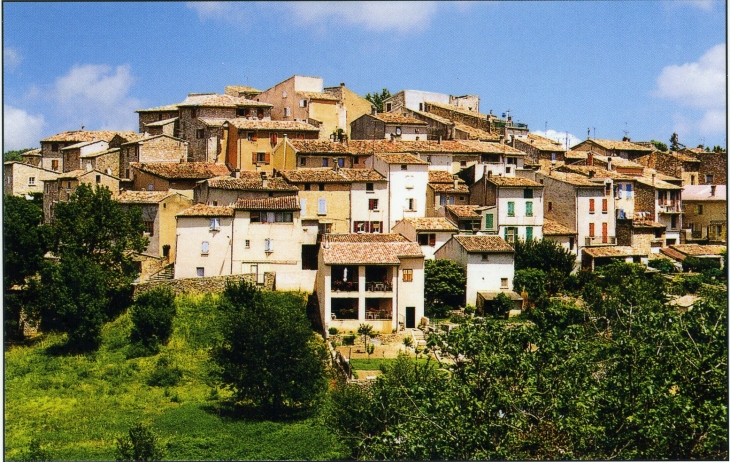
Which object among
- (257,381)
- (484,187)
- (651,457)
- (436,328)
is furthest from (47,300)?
(651,457)

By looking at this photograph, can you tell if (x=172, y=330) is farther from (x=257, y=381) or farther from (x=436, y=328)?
(x=436, y=328)

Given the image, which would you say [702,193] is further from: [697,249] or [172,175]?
[172,175]

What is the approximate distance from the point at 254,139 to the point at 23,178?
14.1 metres

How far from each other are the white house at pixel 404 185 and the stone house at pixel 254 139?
601 cm

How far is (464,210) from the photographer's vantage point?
43344mm

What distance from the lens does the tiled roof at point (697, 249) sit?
46.5 meters

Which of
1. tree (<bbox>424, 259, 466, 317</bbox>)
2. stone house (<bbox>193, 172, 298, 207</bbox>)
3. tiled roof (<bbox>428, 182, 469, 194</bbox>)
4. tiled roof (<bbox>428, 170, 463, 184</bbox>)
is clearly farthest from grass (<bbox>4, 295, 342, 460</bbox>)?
tiled roof (<bbox>428, 170, 463, 184</bbox>)

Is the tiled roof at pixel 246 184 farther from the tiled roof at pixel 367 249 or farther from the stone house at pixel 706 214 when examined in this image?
the stone house at pixel 706 214

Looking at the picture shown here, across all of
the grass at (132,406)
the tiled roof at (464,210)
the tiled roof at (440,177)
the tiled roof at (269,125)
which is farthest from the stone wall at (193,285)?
the tiled roof at (269,125)

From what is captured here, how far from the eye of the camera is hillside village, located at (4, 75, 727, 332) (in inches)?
1507

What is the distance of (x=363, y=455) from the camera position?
22.8 m

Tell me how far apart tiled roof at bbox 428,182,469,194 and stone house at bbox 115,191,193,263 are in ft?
37.9

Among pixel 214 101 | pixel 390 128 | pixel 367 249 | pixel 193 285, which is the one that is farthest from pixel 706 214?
pixel 193 285

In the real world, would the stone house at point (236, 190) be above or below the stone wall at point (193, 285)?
above
